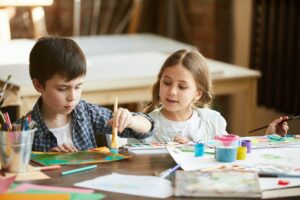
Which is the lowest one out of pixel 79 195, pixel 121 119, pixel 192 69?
pixel 79 195

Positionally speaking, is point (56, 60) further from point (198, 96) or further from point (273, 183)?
point (273, 183)

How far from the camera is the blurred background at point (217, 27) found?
15.2ft

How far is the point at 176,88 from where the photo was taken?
2512 mm

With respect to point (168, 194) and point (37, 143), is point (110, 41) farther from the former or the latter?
point (168, 194)

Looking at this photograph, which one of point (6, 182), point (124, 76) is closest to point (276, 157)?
point (6, 182)

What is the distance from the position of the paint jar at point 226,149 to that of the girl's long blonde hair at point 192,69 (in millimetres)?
516

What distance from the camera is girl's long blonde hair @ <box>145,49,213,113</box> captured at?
2.56m

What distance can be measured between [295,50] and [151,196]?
9.71 feet

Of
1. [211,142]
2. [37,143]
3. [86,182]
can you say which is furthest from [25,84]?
[86,182]

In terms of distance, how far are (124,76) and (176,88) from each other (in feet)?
3.79

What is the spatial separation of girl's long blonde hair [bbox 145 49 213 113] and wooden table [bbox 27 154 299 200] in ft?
1.56

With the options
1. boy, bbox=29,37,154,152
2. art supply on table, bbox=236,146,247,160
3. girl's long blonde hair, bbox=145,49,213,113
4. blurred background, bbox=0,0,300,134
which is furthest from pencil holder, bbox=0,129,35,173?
blurred background, bbox=0,0,300,134

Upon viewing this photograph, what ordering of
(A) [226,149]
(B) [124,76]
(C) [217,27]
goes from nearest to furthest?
1. (A) [226,149]
2. (B) [124,76]
3. (C) [217,27]

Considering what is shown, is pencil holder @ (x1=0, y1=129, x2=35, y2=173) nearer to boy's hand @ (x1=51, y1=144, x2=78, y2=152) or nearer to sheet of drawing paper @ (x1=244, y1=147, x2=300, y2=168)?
boy's hand @ (x1=51, y1=144, x2=78, y2=152)
